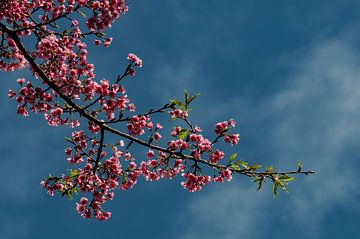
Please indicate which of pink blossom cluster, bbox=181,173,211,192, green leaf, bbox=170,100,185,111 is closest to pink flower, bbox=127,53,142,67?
green leaf, bbox=170,100,185,111

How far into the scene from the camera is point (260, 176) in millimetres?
12961

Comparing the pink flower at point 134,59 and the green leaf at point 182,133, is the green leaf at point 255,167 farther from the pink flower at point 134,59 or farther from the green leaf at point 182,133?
the pink flower at point 134,59

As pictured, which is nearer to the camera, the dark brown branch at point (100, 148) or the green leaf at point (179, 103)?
the green leaf at point (179, 103)

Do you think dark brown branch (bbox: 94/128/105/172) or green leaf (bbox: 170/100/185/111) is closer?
green leaf (bbox: 170/100/185/111)

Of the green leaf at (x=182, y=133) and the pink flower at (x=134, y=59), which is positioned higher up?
the pink flower at (x=134, y=59)

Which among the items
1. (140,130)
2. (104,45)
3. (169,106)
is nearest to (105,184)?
(140,130)

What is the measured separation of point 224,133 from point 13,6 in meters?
7.62

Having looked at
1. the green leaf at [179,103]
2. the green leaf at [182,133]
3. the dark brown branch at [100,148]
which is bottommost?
the green leaf at [182,133]

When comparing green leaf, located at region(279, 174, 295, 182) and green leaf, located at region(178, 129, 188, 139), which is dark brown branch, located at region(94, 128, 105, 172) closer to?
green leaf, located at region(178, 129, 188, 139)

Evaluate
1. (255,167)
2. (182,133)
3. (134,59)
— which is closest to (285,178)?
(255,167)

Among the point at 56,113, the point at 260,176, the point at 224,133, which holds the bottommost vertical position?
the point at 260,176

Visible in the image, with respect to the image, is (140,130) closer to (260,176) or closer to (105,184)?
(105,184)

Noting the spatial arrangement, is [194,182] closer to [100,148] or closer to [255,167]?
[255,167]

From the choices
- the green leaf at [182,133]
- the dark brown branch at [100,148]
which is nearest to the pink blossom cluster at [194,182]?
the green leaf at [182,133]
